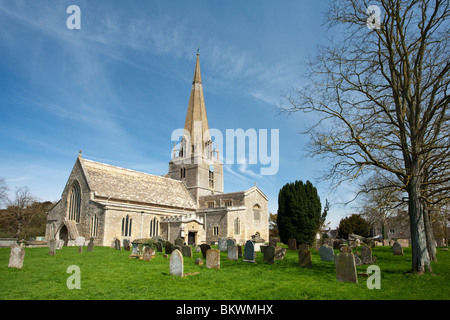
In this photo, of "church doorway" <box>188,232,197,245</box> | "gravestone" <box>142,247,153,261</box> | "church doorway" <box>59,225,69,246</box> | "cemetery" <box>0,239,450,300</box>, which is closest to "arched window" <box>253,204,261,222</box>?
"church doorway" <box>188,232,197,245</box>

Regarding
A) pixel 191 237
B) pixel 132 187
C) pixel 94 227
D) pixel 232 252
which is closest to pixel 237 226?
pixel 191 237

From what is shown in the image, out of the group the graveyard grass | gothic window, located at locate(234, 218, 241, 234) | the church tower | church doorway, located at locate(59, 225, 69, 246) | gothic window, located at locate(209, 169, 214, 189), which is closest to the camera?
the graveyard grass

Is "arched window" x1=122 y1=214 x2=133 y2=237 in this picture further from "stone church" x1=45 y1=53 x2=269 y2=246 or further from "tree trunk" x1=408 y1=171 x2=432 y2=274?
"tree trunk" x1=408 y1=171 x2=432 y2=274

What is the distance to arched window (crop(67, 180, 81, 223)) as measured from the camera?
84.1ft

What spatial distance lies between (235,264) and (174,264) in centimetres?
370

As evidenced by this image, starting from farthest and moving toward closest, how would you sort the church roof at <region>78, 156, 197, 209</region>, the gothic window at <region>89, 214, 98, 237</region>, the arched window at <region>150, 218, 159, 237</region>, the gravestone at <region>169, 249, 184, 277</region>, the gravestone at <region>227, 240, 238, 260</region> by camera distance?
the arched window at <region>150, 218, 159, 237</region> → the church roof at <region>78, 156, 197, 209</region> → the gothic window at <region>89, 214, 98, 237</region> → the gravestone at <region>227, 240, 238, 260</region> → the gravestone at <region>169, 249, 184, 277</region>

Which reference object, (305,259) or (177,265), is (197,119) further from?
(177,265)

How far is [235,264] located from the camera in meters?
12.1

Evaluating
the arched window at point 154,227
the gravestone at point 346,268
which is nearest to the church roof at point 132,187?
the arched window at point 154,227

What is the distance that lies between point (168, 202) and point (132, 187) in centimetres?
400

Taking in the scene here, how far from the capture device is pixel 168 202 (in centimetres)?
3058

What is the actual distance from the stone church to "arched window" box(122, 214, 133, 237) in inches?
1.0

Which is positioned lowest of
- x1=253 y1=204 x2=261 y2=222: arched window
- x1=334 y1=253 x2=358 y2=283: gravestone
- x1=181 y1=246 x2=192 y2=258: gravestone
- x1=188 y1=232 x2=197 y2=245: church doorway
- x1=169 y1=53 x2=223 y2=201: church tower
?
x1=188 y1=232 x2=197 y2=245: church doorway
